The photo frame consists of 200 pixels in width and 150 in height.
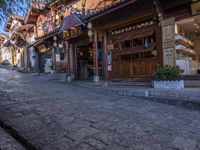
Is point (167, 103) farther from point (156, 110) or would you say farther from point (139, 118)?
point (139, 118)

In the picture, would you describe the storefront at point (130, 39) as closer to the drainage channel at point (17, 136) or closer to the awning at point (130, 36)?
the awning at point (130, 36)

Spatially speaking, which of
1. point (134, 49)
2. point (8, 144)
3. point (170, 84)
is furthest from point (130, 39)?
point (8, 144)

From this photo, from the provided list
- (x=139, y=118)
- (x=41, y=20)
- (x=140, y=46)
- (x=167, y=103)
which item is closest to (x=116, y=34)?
(x=140, y=46)

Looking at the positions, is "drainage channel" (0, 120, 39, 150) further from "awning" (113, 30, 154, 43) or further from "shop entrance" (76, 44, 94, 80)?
"shop entrance" (76, 44, 94, 80)

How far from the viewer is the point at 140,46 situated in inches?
371

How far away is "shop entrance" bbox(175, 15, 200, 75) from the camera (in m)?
8.16

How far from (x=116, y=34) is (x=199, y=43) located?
488 centimetres

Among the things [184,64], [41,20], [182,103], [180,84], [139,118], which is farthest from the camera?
[41,20]

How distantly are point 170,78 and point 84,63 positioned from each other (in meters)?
8.36

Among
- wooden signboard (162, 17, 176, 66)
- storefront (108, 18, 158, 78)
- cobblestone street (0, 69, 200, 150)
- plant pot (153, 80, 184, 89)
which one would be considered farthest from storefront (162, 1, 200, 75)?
cobblestone street (0, 69, 200, 150)

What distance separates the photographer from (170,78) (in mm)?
7555

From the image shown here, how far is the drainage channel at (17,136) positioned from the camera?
2986 millimetres

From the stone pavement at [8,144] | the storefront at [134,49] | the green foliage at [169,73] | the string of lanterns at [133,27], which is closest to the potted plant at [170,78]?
the green foliage at [169,73]

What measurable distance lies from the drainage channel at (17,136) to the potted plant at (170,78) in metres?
5.89
